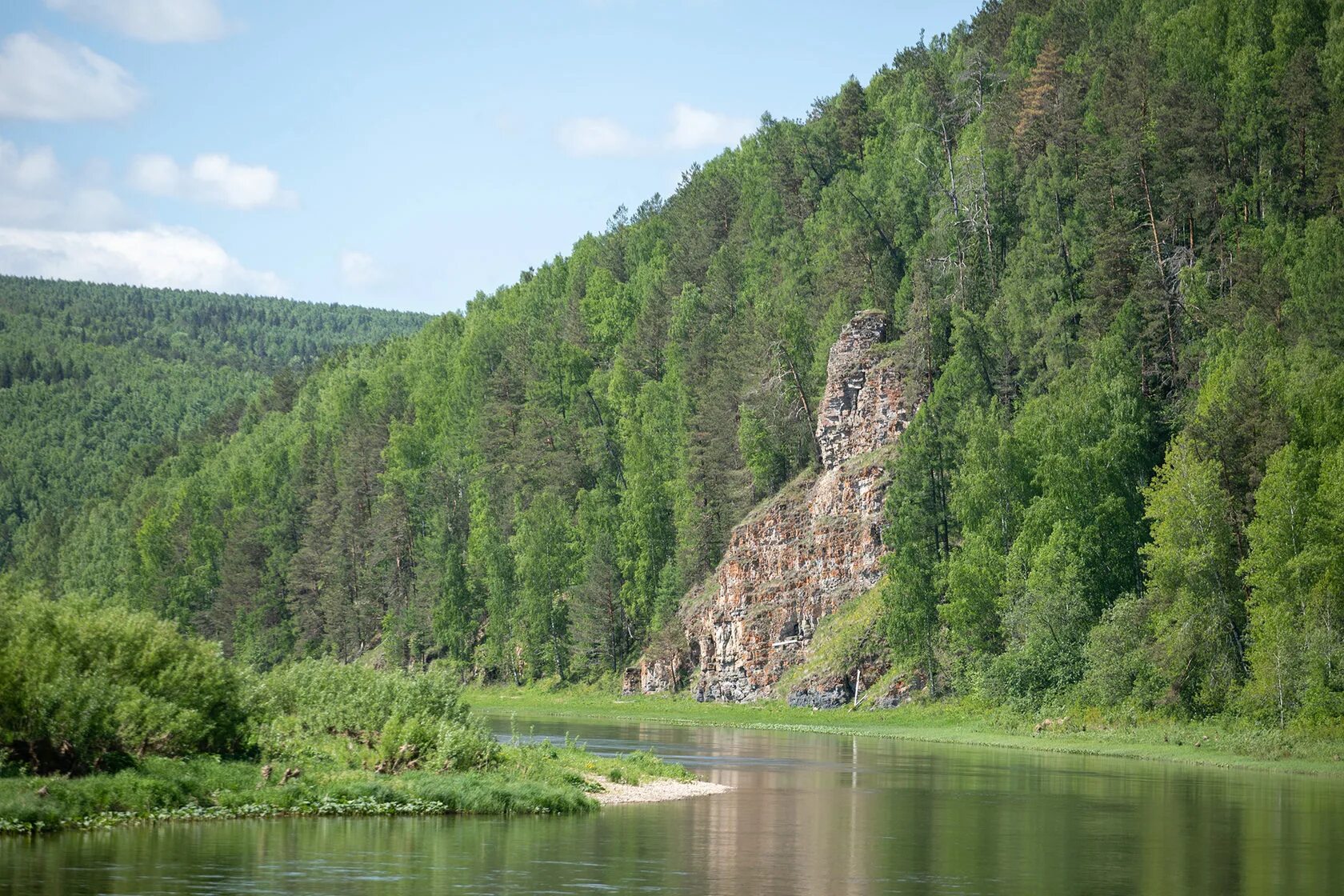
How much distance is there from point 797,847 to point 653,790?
536 inches

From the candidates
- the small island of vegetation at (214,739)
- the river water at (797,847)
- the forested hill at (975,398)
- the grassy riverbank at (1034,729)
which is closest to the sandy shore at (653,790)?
the small island of vegetation at (214,739)

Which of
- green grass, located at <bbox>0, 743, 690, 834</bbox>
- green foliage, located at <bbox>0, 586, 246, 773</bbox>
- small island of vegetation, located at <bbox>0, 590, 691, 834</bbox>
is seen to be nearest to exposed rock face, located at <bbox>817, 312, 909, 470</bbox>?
small island of vegetation, located at <bbox>0, 590, 691, 834</bbox>

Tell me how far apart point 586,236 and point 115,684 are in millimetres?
146829

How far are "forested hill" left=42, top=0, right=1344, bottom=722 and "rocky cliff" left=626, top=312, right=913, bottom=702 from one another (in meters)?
4.37

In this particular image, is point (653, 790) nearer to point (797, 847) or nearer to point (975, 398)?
point (797, 847)

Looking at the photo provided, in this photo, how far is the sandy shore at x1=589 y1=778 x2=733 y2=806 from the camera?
49.3 m

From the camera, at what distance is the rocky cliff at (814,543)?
106 meters

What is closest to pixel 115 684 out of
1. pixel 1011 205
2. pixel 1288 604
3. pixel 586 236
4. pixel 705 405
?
pixel 1288 604

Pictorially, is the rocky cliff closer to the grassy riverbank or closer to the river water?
the grassy riverbank

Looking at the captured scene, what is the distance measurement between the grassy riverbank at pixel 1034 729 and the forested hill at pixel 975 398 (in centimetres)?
142

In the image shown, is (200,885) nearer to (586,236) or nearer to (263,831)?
(263,831)

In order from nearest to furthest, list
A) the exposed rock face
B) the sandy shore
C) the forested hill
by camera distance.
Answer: the sandy shore → the forested hill → the exposed rock face

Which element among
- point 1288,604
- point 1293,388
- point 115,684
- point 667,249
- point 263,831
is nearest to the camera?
point 263,831

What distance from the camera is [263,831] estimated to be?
38.5 m
